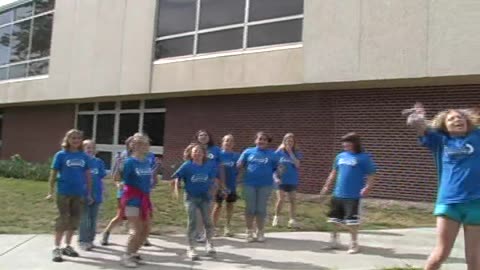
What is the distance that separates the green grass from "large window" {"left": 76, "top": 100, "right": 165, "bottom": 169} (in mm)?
4846

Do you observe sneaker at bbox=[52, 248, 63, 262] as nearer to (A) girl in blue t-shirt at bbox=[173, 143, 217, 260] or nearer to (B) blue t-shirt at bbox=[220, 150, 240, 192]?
(A) girl in blue t-shirt at bbox=[173, 143, 217, 260]

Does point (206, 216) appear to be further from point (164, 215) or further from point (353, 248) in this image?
point (164, 215)

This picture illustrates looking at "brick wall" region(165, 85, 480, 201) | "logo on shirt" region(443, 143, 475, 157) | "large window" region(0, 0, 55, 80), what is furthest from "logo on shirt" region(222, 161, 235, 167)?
"large window" region(0, 0, 55, 80)

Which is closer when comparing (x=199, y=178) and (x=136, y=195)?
(x=136, y=195)

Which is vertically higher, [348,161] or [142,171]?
[348,161]

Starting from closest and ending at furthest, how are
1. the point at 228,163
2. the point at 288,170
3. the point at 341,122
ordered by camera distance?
the point at 228,163, the point at 288,170, the point at 341,122

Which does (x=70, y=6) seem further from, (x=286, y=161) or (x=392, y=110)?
(x=286, y=161)

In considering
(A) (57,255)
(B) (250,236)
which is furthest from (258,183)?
(A) (57,255)

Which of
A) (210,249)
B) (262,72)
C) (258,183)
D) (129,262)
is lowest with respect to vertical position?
(129,262)

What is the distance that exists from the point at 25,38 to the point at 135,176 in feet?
63.6

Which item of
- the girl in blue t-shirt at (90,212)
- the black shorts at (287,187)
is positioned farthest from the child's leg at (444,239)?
the black shorts at (287,187)

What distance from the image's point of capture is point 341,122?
1450cm

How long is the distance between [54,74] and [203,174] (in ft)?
51.7

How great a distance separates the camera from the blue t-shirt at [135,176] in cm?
704
